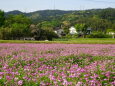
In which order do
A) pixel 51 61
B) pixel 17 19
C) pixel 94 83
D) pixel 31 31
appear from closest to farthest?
pixel 94 83 → pixel 51 61 → pixel 31 31 → pixel 17 19

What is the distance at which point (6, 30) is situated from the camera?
69188mm

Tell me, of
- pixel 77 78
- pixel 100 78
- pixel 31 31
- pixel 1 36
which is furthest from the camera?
pixel 31 31

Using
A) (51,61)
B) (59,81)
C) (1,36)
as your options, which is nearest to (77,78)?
(59,81)

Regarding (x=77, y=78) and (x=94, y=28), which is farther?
(x=94, y=28)

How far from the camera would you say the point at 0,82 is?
4.95 m

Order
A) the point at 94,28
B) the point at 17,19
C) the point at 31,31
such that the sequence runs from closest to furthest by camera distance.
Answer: the point at 31,31, the point at 17,19, the point at 94,28

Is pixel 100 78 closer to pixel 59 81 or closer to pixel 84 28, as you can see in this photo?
pixel 59 81

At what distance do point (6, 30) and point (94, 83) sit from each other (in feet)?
218

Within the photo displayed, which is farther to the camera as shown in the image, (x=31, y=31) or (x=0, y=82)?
(x=31, y=31)

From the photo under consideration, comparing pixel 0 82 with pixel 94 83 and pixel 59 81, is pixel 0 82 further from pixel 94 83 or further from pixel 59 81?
pixel 94 83

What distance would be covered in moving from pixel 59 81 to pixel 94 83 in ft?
2.45

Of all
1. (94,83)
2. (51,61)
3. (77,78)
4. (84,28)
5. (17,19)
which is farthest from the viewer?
(84,28)

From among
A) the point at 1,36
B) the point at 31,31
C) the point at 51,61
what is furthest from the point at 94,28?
the point at 51,61

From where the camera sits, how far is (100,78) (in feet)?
19.1
